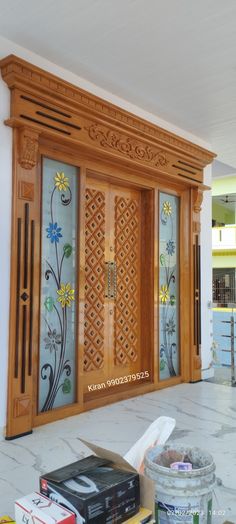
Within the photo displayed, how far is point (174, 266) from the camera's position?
16.1ft

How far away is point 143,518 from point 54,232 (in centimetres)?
249

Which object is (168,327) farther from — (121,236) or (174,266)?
(121,236)

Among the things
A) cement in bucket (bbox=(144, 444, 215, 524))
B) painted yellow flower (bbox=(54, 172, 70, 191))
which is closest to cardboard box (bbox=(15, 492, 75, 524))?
cement in bucket (bbox=(144, 444, 215, 524))

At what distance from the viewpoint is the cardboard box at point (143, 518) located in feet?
4.52

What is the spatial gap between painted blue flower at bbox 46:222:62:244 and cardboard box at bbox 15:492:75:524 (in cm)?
234

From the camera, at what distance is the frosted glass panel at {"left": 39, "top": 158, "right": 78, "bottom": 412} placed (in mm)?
3428

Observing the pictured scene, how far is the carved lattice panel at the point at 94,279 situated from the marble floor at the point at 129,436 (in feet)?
1.76

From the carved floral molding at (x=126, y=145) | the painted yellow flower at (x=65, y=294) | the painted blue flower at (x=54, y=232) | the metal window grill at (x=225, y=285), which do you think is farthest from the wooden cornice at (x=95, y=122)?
the metal window grill at (x=225, y=285)

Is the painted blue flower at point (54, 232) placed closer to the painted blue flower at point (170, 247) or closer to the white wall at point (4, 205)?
the white wall at point (4, 205)

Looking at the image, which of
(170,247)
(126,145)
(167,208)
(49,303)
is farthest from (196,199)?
(49,303)

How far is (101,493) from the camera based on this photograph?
4.35 ft

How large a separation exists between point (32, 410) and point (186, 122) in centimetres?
338

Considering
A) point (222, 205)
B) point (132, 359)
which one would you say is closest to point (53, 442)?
point (132, 359)

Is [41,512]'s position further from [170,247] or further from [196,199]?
[196,199]
